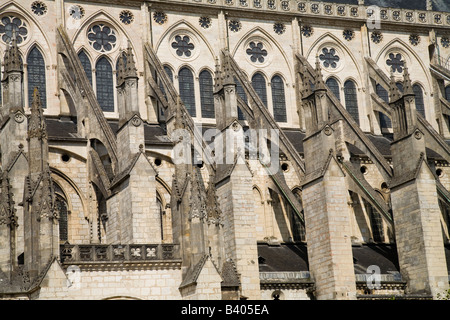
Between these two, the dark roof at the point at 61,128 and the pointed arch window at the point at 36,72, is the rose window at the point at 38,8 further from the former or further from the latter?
the dark roof at the point at 61,128

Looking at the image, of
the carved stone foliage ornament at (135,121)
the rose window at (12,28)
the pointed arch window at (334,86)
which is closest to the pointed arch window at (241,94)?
the pointed arch window at (334,86)

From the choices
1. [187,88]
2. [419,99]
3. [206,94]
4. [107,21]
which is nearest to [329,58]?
[419,99]

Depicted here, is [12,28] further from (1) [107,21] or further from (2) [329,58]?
(2) [329,58]

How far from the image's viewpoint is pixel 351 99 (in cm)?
5075

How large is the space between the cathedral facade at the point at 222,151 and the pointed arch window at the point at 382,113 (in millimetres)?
104

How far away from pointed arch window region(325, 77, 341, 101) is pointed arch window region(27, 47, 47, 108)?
15.1 m

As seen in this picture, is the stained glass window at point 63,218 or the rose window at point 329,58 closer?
the stained glass window at point 63,218

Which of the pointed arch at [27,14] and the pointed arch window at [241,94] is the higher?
the pointed arch at [27,14]

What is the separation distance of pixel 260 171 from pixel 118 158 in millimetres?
9234

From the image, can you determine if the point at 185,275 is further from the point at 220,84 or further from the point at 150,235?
the point at 220,84

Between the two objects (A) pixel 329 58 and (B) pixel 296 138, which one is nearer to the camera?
(B) pixel 296 138

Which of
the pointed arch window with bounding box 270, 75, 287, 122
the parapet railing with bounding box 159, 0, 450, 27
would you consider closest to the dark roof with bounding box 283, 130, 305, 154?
the pointed arch window with bounding box 270, 75, 287, 122

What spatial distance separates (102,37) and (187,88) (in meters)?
4.82

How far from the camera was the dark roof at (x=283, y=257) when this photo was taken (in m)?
39.4
